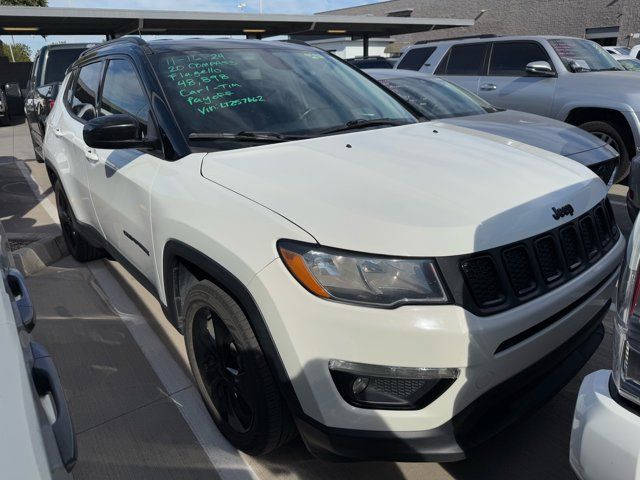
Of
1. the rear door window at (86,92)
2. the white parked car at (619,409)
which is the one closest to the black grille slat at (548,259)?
the white parked car at (619,409)

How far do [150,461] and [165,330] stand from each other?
4.03ft

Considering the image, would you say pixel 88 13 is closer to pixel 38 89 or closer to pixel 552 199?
pixel 38 89

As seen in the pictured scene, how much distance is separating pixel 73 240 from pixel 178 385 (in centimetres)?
237

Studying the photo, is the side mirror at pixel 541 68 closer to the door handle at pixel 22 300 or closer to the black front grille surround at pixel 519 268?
the black front grille surround at pixel 519 268

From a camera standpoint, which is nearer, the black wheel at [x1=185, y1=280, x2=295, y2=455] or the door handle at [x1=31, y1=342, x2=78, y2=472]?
the door handle at [x1=31, y1=342, x2=78, y2=472]

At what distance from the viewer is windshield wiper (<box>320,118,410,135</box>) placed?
287 cm

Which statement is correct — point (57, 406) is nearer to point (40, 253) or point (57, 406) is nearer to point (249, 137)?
point (249, 137)

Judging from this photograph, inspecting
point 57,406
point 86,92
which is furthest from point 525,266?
point 86,92

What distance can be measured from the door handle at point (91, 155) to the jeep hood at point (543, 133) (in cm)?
300

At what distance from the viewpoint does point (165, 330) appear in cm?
357

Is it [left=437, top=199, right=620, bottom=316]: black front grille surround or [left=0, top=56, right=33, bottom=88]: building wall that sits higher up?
[left=437, top=199, right=620, bottom=316]: black front grille surround

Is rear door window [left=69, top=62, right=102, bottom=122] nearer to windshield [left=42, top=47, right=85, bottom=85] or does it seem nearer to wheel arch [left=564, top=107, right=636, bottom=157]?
wheel arch [left=564, top=107, right=636, bottom=157]

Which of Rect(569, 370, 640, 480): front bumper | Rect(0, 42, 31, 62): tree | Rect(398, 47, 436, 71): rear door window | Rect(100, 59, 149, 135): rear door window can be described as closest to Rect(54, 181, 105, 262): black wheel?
Rect(100, 59, 149, 135): rear door window

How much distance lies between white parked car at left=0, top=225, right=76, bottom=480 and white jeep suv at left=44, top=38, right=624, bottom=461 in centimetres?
74
